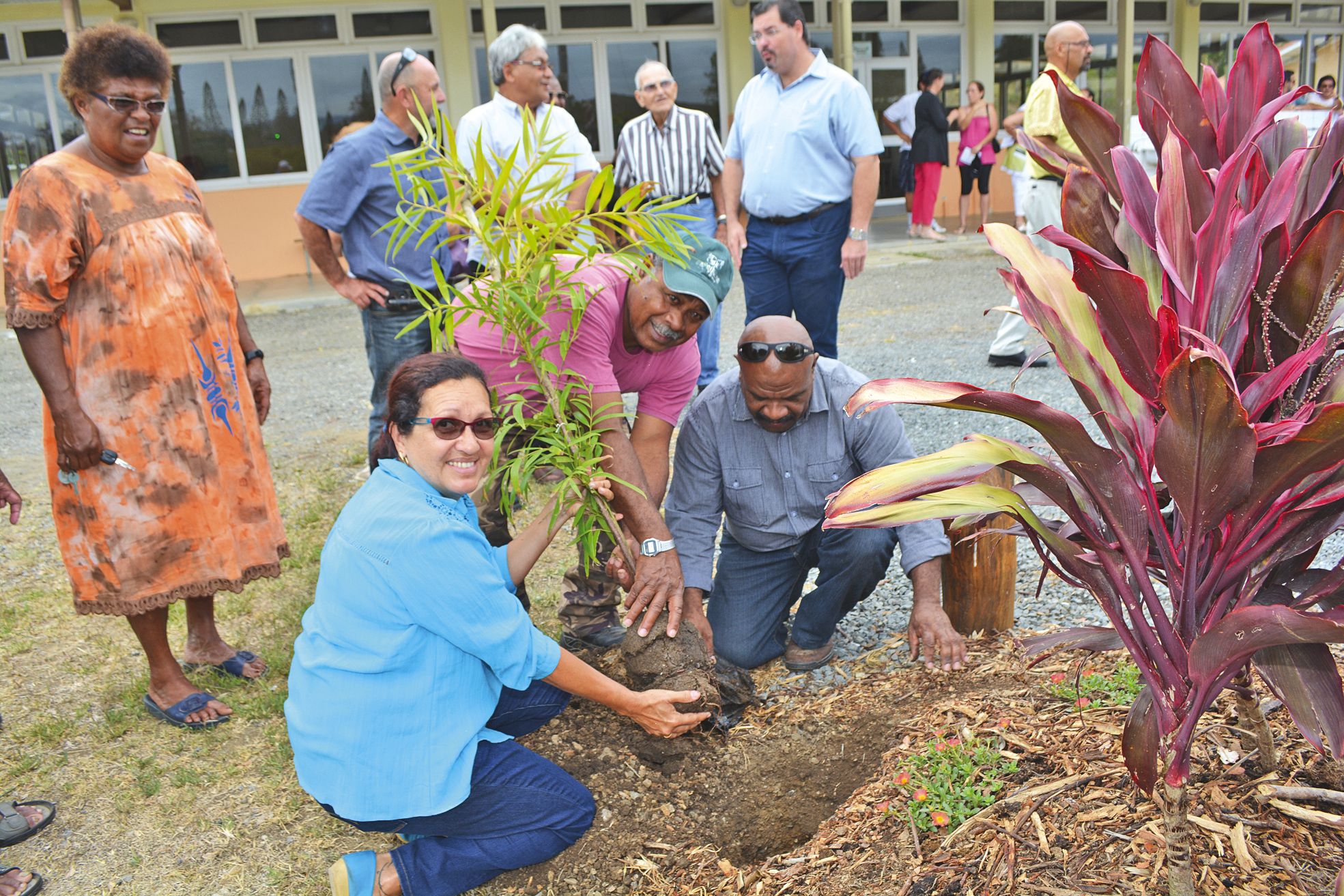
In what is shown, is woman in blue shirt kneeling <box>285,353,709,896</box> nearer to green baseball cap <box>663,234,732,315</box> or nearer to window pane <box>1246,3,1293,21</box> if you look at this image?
green baseball cap <box>663,234,732,315</box>

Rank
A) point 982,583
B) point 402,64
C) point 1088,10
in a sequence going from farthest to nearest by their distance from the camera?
1. point 1088,10
2. point 402,64
3. point 982,583

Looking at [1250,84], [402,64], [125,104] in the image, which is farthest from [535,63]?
[1250,84]

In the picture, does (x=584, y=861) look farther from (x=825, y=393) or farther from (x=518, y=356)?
(x=825, y=393)

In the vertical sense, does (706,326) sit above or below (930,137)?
below

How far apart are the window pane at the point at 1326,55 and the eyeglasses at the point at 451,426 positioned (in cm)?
2157

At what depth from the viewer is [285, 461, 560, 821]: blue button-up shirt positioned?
2.35 metres

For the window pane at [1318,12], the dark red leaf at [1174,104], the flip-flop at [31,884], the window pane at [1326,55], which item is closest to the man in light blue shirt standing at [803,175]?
the dark red leaf at [1174,104]

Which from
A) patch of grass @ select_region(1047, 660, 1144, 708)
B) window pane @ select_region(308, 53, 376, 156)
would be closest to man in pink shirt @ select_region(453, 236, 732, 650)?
patch of grass @ select_region(1047, 660, 1144, 708)

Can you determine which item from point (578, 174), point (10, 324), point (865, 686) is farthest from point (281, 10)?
point (865, 686)

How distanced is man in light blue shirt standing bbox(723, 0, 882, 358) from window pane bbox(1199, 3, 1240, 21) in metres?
16.6

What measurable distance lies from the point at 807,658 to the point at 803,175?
8.80 feet

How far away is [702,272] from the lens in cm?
306

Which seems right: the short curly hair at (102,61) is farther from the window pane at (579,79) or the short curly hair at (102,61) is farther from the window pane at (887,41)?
the window pane at (887,41)

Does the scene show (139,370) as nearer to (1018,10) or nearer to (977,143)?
(977,143)
